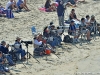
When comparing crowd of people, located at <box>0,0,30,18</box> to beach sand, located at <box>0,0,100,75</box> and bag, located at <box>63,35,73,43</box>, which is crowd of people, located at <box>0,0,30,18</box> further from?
bag, located at <box>63,35,73,43</box>

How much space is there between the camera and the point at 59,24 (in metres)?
24.2

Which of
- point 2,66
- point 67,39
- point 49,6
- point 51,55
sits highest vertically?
point 49,6

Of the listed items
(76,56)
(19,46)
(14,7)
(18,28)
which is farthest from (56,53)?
(14,7)

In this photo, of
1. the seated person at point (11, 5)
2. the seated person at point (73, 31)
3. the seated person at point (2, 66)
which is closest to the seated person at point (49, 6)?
the seated person at point (11, 5)

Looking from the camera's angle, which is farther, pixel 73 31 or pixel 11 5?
pixel 11 5

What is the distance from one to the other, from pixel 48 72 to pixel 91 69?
74.4 inches

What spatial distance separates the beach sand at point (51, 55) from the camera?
18.2 m

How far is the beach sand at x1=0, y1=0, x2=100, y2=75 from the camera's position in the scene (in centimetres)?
1820

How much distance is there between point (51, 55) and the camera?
781 inches

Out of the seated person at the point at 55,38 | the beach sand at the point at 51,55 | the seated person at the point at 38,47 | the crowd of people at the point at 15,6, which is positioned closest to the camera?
the beach sand at the point at 51,55

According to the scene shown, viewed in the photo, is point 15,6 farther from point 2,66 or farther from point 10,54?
point 2,66

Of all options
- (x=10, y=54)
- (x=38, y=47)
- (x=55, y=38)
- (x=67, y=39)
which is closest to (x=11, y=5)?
(x=67, y=39)

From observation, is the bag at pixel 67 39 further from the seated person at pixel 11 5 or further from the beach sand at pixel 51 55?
the seated person at pixel 11 5

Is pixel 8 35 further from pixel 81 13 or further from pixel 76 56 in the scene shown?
pixel 81 13
